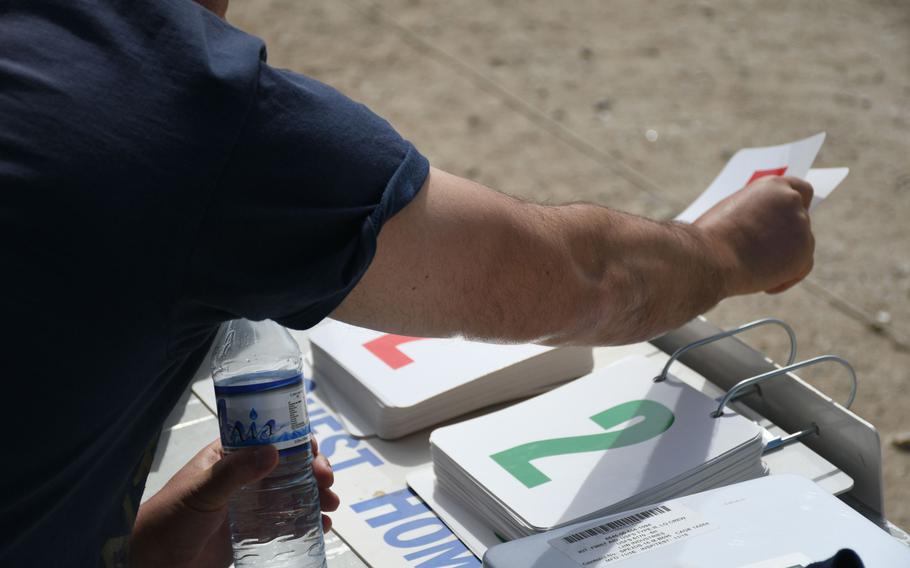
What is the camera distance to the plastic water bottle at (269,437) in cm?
91

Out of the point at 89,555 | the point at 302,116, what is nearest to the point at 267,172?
the point at 302,116

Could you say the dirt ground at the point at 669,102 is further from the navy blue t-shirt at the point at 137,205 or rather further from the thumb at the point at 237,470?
the navy blue t-shirt at the point at 137,205

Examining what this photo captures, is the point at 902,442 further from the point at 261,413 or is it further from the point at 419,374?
the point at 261,413

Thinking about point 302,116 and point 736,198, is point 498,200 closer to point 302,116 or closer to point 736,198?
point 302,116

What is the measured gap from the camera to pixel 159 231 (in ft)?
2.46

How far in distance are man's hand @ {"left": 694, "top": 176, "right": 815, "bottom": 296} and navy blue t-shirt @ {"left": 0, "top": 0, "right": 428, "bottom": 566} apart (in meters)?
0.58

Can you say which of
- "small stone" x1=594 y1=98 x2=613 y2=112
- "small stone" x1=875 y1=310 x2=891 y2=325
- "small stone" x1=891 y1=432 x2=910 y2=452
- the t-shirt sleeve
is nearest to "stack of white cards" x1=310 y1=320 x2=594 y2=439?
the t-shirt sleeve

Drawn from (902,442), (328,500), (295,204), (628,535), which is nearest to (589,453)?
(628,535)

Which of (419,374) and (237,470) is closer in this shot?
(237,470)

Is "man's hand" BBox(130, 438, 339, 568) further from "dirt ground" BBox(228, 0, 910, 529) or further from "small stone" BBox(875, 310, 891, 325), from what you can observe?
"small stone" BBox(875, 310, 891, 325)

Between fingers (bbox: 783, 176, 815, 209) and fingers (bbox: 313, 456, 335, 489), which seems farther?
fingers (bbox: 783, 176, 815, 209)

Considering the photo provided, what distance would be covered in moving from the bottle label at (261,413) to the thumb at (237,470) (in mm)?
11

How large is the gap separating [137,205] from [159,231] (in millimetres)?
24

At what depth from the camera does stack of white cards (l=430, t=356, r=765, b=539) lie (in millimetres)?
1091
